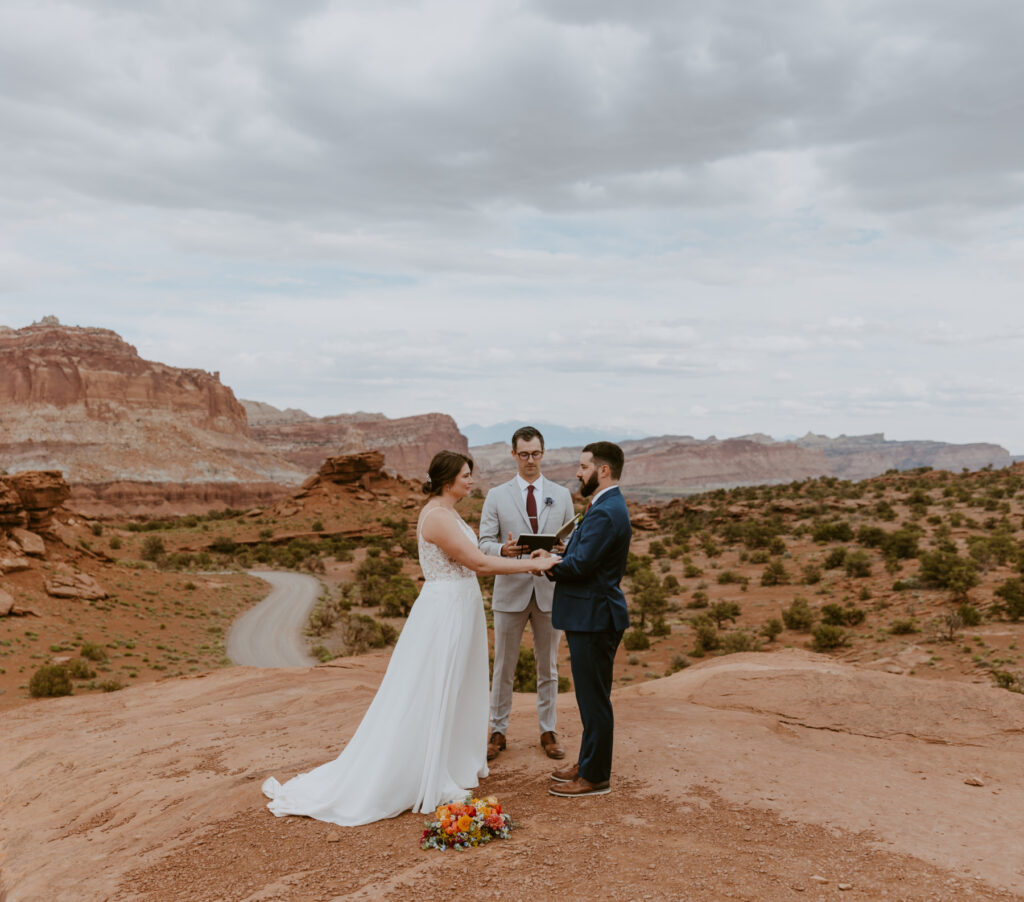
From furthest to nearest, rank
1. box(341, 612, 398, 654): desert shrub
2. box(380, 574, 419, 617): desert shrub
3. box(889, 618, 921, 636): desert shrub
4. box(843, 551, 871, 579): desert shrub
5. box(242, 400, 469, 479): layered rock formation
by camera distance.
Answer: box(242, 400, 469, 479): layered rock formation, box(380, 574, 419, 617): desert shrub, box(843, 551, 871, 579): desert shrub, box(341, 612, 398, 654): desert shrub, box(889, 618, 921, 636): desert shrub

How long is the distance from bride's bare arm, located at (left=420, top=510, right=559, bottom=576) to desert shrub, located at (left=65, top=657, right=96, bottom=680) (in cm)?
1610

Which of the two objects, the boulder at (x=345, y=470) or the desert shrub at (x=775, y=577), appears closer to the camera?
the desert shrub at (x=775, y=577)

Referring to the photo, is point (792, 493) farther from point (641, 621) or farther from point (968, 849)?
point (968, 849)

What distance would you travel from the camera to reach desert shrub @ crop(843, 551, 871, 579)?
24.5 m

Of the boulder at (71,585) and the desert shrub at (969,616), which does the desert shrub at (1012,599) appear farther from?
the boulder at (71,585)

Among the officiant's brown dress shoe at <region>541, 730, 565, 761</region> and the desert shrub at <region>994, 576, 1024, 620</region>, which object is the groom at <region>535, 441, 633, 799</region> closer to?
the officiant's brown dress shoe at <region>541, 730, 565, 761</region>

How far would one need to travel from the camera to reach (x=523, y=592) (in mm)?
6355

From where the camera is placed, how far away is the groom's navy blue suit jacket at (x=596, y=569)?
5359 millimetres

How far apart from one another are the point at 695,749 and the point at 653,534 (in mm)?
40532

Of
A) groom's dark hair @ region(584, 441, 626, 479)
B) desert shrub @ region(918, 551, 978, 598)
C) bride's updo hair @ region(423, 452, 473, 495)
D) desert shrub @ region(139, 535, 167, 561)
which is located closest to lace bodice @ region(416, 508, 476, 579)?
bride's updo hair @ region(423, 452, 473, 495)

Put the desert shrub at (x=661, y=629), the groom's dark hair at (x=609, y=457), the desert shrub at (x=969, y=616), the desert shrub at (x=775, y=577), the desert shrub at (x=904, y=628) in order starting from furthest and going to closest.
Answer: the desert shrub at (x=775, y=577) < the desert shrub at (x=661, y=629) < the desert shrub at (x=904, y=628) < the desert shrub at (x=969, y=616) < the groom's dark hair at (x=609, y=457)

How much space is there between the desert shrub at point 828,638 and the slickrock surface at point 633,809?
8764 mm

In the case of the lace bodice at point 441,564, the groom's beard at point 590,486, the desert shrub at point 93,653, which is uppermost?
the groom's beard at point 590,486

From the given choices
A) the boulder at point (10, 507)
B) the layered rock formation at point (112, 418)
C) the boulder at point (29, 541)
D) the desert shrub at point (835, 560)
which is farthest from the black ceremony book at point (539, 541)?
the layered rock formation at point (112, 418)
